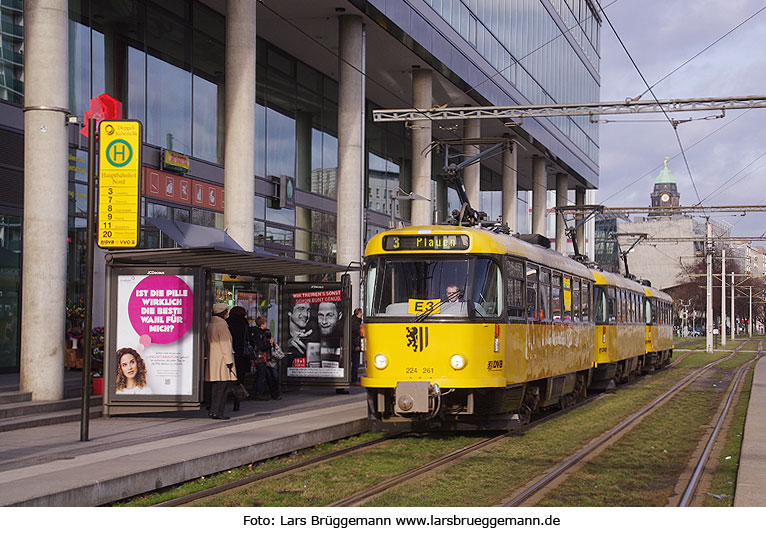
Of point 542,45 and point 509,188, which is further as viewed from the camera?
point 542,45

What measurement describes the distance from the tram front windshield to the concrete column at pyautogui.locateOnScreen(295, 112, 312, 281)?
19167 mm

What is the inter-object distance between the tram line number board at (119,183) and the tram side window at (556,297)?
7469mm

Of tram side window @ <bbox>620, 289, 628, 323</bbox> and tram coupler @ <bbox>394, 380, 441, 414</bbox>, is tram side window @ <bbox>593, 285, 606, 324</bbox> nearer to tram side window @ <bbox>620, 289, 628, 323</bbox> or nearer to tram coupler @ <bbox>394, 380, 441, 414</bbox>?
tram side window @ <bbox>620, 289, 628, 323</bbox>

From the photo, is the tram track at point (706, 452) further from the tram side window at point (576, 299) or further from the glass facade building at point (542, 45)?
the glass facade building at point (542, 45)

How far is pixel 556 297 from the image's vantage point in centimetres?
1825

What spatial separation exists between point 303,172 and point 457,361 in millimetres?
21185

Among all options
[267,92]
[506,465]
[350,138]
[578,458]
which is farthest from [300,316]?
[267,92]

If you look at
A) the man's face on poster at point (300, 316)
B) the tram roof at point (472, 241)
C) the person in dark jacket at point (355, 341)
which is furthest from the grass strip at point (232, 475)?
the person in dark jacket at point (355, 341)

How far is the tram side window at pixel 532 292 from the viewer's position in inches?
628

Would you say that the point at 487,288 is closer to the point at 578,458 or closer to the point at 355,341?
the point at 578,458

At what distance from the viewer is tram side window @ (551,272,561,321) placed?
17.9m
